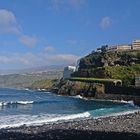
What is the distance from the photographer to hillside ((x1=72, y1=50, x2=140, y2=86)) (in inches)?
4456

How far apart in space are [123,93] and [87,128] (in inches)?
2389

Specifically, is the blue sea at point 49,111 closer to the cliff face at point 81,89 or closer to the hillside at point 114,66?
the cliff face at point 81,89

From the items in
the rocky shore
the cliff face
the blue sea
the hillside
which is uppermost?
the hillside

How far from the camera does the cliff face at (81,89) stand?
100 meters

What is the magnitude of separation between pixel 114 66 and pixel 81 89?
626 inches

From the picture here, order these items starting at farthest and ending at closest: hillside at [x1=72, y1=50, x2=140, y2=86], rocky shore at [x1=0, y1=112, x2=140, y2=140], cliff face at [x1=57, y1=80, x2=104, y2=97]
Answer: hillside at [x1=72, y1=50, x2=140, y2=86] < cliff face at [x1=57, y1=80, x2=104, y2=97] < rocky shore at [x1=0, y1=112, x2=140, y2=140]

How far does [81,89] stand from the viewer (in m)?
110

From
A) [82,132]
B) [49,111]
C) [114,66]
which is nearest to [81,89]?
[114,66]

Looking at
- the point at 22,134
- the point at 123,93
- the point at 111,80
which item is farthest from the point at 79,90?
the point at 22,134

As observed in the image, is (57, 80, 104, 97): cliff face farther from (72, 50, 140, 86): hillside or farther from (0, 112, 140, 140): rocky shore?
(0, 112, 140, 140): rocky shore

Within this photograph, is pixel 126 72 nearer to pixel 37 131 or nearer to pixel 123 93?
pixel 123 93

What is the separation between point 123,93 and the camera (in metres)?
→ 95.0

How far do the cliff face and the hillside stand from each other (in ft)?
22.8

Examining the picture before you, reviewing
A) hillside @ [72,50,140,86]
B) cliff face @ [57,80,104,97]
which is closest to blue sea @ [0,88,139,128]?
cliff face @ [57,80,104,97]
